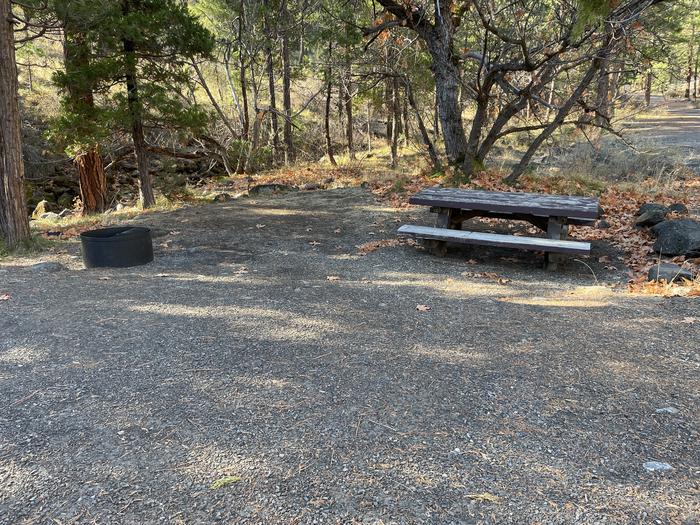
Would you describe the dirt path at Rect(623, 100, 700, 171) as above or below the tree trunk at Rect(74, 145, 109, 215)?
above

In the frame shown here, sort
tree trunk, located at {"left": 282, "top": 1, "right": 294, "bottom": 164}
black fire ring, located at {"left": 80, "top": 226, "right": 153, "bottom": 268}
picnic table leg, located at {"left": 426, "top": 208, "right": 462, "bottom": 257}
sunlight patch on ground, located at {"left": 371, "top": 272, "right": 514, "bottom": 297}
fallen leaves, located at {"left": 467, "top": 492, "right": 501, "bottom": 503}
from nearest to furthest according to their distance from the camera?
fallen leaves, located at {"left": 467, "top": 492, "right": 501, "bottom": 503} < sunlight patch on ground, located at {"left": 371, "top": 272, "right": 514, "bottom": 297} < black fire ring, located at {"left": 80, "top": 226, "right": 153, "bottom": 268} < picnic table leg, located at {"left": 426, "top": 208, "right": 462, "bottom": 257} < tree trunk, located at {"left": 282, "top": 1, "right": 294, "bottom": 164}

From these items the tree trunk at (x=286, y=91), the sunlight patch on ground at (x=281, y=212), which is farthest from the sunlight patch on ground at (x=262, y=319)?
the tree trunk at (x=286, y=91)

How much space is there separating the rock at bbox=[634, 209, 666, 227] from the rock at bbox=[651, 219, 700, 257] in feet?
2.65

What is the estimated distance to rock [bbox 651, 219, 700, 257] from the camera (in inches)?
214

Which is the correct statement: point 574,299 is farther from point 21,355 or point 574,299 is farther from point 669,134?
point 669,134

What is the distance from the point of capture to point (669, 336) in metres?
3.56

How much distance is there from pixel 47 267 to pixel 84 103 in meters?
→ 3.82

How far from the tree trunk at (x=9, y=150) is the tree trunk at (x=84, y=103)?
71 cm

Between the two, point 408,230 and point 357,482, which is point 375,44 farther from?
point 357,482

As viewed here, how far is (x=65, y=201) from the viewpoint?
1381 cm

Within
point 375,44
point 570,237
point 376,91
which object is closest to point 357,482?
point 570,237

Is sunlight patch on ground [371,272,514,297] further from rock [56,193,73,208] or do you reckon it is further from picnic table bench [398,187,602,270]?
rock [56,193,73,208]

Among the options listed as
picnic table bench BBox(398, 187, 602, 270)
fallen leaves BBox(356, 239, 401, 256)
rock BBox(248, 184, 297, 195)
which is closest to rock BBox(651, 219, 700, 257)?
picnic table bench BBox(398, 187, 602, 270)

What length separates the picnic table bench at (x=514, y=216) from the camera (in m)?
5.18
